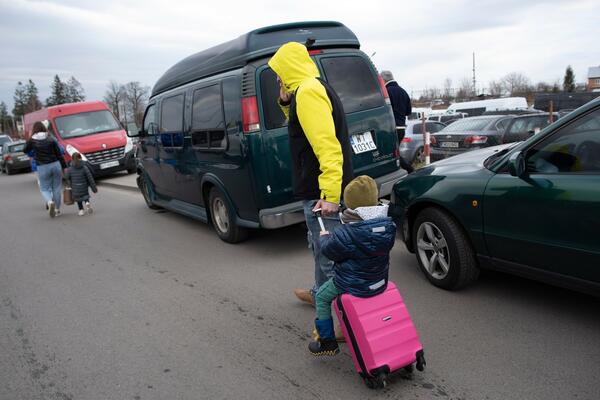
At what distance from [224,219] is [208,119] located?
1299 millimetres

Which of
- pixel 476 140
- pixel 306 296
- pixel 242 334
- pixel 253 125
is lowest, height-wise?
pixel 242 334

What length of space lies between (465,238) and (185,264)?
10.5ft

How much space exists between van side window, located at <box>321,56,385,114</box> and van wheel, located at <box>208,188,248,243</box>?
1.88m

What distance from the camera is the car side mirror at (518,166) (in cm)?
333

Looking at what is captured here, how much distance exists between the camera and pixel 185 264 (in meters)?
5.53

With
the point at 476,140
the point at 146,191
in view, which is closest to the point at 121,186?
the point at 146,191

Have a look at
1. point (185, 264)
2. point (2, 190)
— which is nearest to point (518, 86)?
point (2, 190)

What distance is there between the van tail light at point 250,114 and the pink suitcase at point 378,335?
2.68 metres

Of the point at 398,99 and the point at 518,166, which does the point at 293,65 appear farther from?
the point at 398,99

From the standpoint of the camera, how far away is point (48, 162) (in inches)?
366

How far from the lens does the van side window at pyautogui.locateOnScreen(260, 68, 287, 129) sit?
4996 mm

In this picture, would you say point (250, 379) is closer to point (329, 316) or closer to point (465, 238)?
point (329, 316)

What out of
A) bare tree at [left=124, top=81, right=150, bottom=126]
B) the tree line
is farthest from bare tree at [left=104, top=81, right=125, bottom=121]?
the tree line

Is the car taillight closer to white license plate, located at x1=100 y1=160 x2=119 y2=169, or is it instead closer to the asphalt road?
the asphalt road
